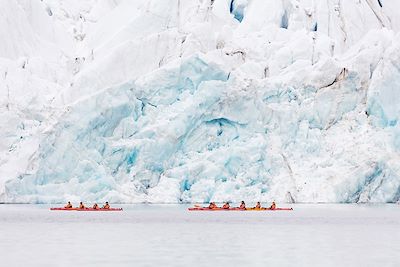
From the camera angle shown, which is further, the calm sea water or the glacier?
the glacier

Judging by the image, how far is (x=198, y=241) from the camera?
2358 cm

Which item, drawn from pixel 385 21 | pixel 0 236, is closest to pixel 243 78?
pixel 385 21

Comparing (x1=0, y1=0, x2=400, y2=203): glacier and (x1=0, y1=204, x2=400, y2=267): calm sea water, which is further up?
(x1=0, y1=0, x2=400, y2=203): glacier

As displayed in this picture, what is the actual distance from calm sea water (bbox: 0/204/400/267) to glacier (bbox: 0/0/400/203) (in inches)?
355

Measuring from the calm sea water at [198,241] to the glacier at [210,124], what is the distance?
9029 mm

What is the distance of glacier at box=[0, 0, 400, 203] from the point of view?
149ft

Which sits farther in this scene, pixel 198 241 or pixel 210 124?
pixel 210 124

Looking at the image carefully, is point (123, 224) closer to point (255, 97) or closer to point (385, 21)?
point (255, 97)

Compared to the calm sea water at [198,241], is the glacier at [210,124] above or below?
above

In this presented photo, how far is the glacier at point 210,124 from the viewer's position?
45500 mm

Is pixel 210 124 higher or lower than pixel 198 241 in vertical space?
higher

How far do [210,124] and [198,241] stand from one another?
24.0 meters

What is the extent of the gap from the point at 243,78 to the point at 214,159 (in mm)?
4973

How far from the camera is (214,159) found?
4597cm
